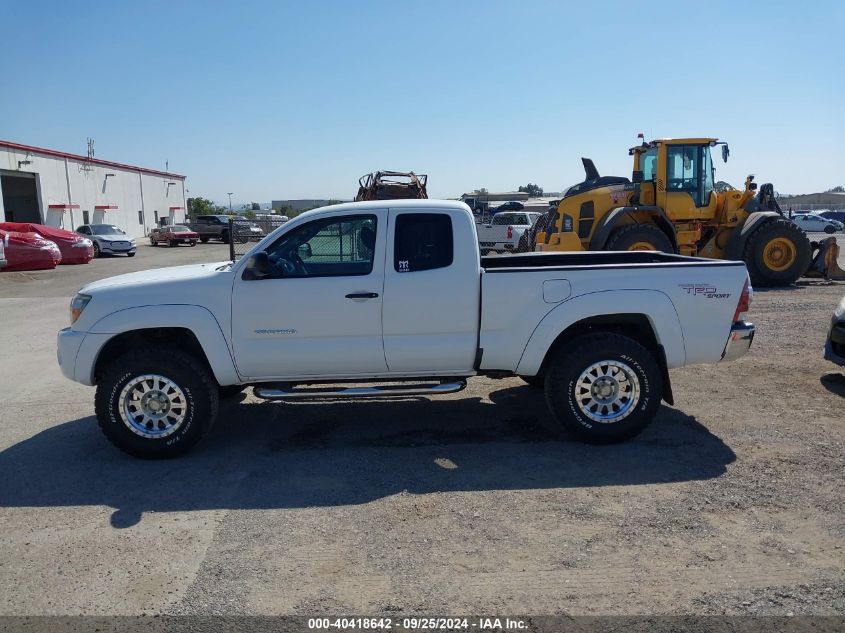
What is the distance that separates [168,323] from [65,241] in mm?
24678

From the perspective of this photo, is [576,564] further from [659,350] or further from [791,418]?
[791,418]

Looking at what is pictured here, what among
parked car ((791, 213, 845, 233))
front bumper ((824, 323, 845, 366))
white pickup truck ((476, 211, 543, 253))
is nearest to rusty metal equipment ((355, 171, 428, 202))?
white pickup truck ((476, 211, 543, 253))

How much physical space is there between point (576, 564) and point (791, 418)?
3.56m

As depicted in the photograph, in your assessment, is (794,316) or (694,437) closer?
(694,437)

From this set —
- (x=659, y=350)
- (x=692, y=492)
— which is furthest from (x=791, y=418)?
(x=692, y=492)

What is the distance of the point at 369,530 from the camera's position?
429 centimetres

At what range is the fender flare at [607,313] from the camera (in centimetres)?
557

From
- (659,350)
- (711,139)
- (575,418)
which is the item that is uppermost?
(711,139)

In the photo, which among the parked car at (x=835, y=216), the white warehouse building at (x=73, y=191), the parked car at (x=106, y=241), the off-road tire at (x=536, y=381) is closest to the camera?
the off-road tire at (x=536, y=381)

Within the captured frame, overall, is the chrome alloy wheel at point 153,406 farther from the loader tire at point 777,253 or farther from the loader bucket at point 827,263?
the loader bucket at point 827,263

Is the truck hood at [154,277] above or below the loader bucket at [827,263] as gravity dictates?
above

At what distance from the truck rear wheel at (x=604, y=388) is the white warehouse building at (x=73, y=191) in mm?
35431

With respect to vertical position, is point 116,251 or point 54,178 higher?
point 54,178

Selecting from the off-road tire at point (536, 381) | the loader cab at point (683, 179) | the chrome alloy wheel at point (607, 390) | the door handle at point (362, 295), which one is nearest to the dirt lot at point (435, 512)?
the off-road tire at point (536, 381)
